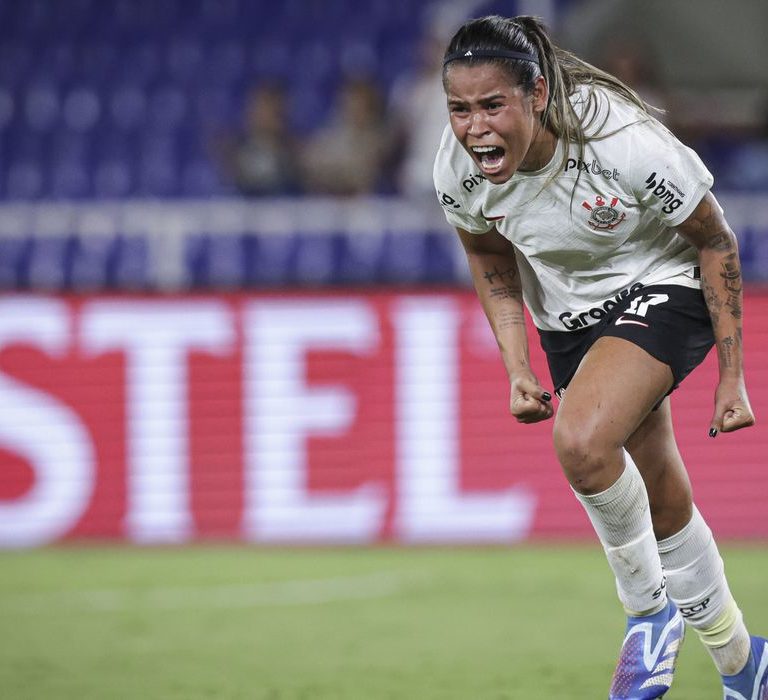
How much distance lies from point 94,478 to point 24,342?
922 mm

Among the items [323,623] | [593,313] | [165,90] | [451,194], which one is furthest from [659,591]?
[165,90]

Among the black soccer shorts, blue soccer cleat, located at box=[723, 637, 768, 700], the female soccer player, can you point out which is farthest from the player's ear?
blue soccer cleat, located at box=[723, 637, 768, 700]

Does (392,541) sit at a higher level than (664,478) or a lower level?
lower

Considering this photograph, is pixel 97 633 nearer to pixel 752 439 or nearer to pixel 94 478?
pixel 94 478

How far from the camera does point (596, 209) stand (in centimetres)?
423

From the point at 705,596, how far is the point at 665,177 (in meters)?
1.24

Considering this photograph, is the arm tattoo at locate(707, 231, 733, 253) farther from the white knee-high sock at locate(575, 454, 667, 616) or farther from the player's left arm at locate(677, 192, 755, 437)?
the white knee-high sock at locate(575, 454, 667, 616)

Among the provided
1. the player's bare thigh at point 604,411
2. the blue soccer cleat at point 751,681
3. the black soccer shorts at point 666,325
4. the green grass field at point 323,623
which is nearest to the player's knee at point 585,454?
the player's bare thigh at point 604,411

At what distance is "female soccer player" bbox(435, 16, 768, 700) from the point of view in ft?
13.4

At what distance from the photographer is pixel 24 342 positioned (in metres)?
8.95

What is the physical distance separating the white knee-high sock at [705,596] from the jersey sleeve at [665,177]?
3.22 feet

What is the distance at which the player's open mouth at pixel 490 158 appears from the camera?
13.3ft

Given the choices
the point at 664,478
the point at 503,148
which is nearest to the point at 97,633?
the point at 664,478

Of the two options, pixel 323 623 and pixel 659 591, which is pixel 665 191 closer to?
pixel 659 591
